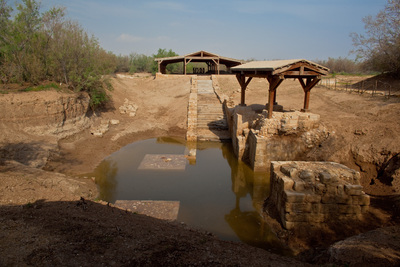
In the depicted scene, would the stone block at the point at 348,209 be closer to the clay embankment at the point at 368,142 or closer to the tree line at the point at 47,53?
the clay embankment at the point at 368,142

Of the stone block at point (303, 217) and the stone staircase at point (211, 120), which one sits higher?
the stone staircase at point (211, 120)

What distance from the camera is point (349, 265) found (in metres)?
4.10

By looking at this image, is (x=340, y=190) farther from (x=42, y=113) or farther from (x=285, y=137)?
(x=42, y=113)

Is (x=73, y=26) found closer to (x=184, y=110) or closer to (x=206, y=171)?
(x=184, y=110)

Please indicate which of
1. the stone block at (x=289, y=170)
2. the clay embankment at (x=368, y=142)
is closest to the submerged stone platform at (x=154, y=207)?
the stone block at (x=289, y=170)

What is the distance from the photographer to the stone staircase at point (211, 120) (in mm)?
14531

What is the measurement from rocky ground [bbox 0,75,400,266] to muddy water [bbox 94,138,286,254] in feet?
2.13

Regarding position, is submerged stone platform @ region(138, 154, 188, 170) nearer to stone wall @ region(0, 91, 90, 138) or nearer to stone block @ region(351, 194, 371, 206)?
stone wall @ region(0, 91, 90, 138)

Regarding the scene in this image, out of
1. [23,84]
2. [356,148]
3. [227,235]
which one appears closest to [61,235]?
[227,235]

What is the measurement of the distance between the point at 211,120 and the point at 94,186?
29.9ft

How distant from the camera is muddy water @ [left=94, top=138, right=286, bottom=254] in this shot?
667 cm

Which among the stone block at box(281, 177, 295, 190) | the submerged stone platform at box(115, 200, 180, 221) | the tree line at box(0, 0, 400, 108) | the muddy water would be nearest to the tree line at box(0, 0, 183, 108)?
the tree line at box(0, 0, 400, 108)

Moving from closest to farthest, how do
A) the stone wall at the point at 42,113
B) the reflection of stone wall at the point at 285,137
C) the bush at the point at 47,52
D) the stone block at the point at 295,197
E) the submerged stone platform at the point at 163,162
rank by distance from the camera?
the stone block at the point at 295,197 < the reflection of stone wall at the point at 285,137 < the submerged stone platform at the point at 163,162 < the stone wall at the point at 42,113 < the bush at the point at 47,52

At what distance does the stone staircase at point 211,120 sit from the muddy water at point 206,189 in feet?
7.31
